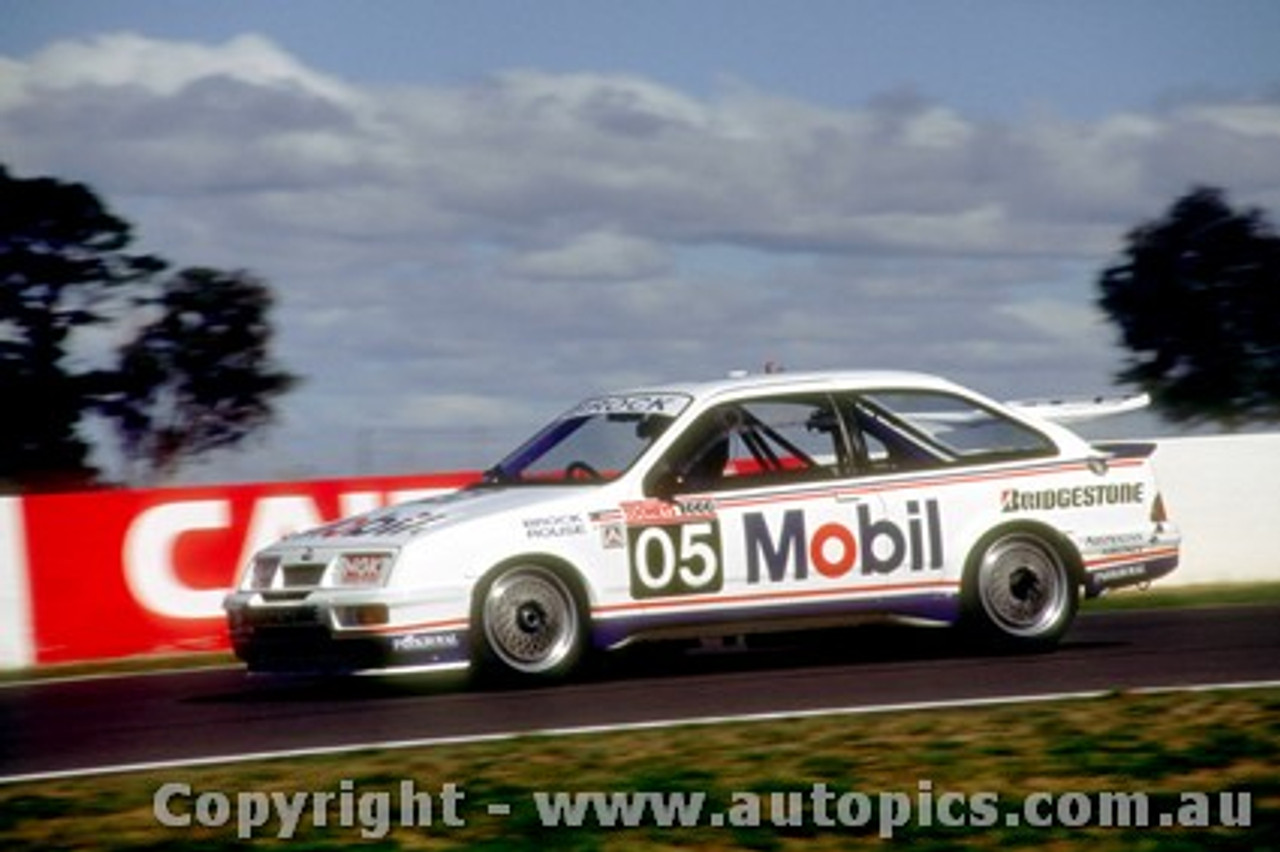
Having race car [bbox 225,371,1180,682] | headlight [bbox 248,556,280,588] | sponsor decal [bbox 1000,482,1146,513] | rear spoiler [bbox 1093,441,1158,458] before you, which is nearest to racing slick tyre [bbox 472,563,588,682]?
race car [bbox 225,371,1180,682]

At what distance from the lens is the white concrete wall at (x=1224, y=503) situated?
22.5 metres

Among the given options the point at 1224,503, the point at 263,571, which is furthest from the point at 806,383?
the point at 1224,503

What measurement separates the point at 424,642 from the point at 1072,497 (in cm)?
377

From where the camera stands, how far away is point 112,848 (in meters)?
8.80

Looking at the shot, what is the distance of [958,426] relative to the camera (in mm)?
14945

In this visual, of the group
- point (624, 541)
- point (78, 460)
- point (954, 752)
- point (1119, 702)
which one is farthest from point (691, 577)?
point (78, 460)

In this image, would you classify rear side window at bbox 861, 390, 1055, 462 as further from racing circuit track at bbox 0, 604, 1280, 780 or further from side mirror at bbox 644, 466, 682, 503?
side mirror at bbox 644, 466, 682, 503

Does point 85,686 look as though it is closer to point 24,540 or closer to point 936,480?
point 24,540

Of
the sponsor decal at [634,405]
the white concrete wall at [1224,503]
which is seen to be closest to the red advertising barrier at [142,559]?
the sponsor decal at [634,405]

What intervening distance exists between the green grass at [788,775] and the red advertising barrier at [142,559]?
26.7 ft

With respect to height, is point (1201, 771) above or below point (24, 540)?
below

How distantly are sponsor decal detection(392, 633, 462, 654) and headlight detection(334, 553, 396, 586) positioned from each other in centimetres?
31

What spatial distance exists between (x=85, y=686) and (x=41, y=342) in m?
19.7

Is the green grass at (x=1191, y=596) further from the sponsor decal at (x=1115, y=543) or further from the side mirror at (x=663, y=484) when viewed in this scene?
the side mirror at (x=663, y=484)
